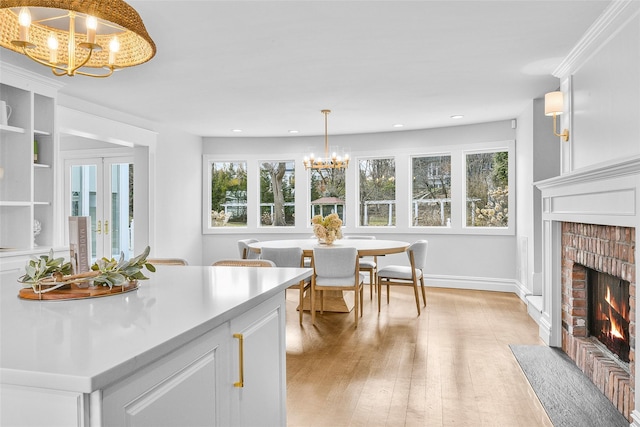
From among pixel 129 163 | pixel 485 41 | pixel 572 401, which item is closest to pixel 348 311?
pixel 572 401

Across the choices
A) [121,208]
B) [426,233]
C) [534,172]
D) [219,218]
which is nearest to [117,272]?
[534,172]

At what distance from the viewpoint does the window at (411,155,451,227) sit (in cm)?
675

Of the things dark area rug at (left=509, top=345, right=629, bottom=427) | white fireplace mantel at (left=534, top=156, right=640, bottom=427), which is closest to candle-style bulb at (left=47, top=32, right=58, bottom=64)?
white fireplace mantel at (left=534, top=156, right=640, bottom=427)

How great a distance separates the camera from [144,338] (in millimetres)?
943

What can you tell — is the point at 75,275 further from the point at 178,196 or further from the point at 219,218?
the point at 219,218

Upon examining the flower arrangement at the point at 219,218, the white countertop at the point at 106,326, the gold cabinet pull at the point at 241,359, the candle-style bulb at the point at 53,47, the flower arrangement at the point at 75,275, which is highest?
the candle-style bulb at the point at 53,47

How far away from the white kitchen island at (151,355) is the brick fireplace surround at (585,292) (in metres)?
1.87

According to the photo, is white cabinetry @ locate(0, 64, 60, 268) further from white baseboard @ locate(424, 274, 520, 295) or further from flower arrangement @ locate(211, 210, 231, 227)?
white baseboard @ locate(424, 274, 520, 295)

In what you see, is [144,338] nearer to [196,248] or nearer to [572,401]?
[572,401]

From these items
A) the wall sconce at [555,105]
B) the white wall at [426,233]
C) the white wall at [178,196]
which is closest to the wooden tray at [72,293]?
the wall sconce at [555,105]

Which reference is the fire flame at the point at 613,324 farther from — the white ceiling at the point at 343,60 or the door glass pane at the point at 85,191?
the door glass pane at the point at 85,191

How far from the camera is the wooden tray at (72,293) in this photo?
4.33 ft

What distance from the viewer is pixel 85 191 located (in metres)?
6.51

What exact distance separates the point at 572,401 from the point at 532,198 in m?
3.01
